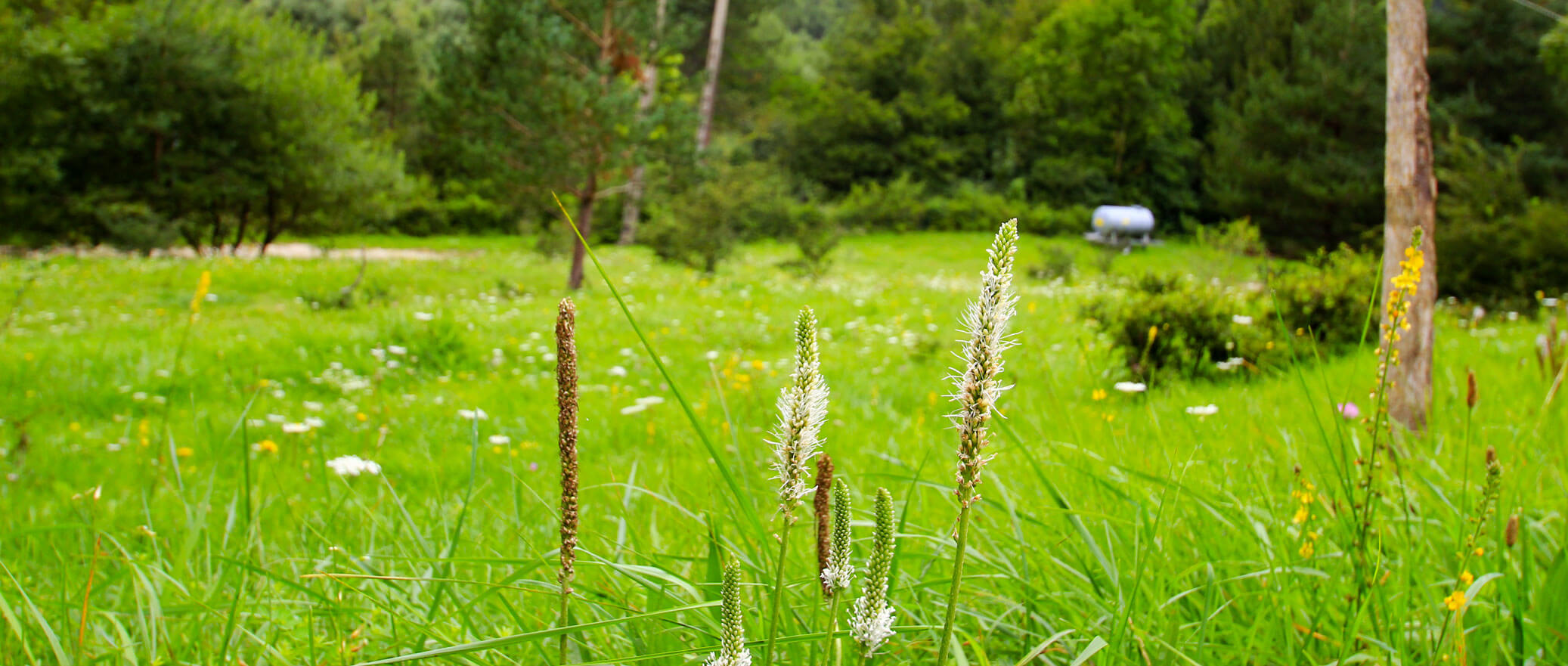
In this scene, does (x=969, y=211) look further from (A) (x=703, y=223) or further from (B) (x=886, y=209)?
(A) (x=703, y=223)

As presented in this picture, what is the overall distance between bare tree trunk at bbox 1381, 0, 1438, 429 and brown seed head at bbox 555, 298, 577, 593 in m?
3.39

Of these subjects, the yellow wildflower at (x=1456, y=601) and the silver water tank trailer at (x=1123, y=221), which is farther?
the silver water tank trailer at (x=1123, y=221)

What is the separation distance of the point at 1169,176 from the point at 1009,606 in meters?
34.9

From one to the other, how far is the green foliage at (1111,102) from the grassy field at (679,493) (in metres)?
24.0

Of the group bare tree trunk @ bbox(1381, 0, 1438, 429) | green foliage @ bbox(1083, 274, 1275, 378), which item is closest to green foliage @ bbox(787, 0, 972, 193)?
green foliage @ bbox(1083, 274, 1275, 378)

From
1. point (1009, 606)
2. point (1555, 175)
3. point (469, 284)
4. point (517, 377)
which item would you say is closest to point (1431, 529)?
point (1009, 606)

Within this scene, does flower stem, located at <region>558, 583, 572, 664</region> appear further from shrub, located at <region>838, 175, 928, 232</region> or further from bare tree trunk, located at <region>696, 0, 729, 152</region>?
shrub, located at <region>838, 175, 928, 232</region>

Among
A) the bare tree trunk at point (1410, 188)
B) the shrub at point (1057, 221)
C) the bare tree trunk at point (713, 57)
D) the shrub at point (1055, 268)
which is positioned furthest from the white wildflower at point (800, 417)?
the shrub at point (1057, 221)

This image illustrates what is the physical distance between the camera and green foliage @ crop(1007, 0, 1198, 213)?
32906 mm

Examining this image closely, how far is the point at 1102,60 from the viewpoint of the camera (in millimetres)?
33531

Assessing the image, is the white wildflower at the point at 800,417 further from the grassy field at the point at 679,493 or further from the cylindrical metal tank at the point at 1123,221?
the cylindrical metal tank at the point at 1123,221

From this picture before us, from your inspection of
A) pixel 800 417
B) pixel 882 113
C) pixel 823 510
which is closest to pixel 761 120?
pixel 882 113

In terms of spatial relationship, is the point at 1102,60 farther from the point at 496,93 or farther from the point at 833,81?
the point at 496,93

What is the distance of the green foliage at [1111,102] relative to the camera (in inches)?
1296
